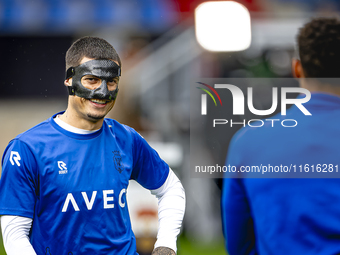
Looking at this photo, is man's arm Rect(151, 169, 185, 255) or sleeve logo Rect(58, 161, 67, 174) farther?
man's arm Rect(151, 169, 185, 255)

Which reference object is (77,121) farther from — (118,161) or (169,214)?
(169,214)

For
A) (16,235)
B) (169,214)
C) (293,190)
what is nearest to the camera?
(16,235)

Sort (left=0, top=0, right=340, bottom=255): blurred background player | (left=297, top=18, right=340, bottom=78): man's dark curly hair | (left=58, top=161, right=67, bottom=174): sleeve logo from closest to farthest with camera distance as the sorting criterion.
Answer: (left=58, top=161, right=67, bottom=174): sleeve logo → (left=297, top=18, right=340, bottom=78): man's dark curly hair → (left=0, top=0, right=340, bottom=255): blurred background player

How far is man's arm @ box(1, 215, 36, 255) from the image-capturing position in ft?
5.44

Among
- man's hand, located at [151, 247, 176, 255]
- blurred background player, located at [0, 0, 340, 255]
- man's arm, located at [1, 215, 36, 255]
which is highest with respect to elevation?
blurred background player, located at [0, 0, 340, 255]

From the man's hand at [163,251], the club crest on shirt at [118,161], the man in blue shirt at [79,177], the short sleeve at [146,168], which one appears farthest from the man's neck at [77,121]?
the man's hand at [163,251]

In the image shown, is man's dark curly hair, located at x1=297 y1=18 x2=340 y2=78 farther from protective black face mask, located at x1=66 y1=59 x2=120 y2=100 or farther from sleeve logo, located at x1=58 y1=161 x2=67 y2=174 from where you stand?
sleeve logo, located at x1=58 y1=161 x2=67 y2=174

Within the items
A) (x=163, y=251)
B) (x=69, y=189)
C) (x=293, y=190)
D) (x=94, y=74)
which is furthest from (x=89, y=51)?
(x=293, y=190)

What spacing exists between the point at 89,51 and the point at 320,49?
1.14 m

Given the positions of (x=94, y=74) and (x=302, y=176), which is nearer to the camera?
(x=302, y=176)

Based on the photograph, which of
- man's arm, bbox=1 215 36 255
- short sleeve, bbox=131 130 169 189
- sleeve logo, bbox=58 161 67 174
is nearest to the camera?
man's arm, bbox=1 215 36 255

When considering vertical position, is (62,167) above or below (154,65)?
below

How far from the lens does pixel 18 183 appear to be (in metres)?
1.71

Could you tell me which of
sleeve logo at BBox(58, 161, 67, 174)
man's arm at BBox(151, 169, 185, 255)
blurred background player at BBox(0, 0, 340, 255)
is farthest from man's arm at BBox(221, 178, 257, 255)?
blurred background player at BBox(0, 0, 340, 255)
